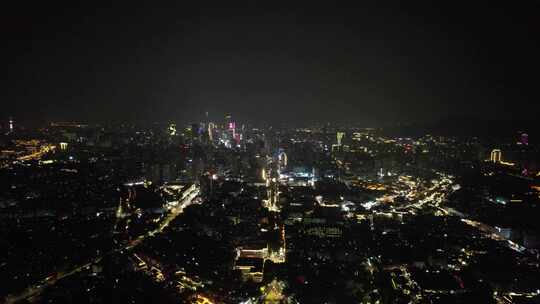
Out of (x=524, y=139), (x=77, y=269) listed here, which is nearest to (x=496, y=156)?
(x=524, y=139)

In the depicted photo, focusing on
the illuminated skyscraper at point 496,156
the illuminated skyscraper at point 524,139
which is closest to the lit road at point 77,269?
the illuminated skyscraper at point 496,156

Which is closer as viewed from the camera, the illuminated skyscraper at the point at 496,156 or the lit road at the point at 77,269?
the lit road at the point at 77,269

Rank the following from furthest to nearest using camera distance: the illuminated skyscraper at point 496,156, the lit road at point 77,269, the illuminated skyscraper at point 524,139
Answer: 1. the illuminated skyscraper at point 524,139
2. the illuminated skyscraper at point 496,156
3. the lit road at point 77,269

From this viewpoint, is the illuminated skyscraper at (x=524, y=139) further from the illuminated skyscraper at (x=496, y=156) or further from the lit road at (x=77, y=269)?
the lit road at (x=77, y=269)

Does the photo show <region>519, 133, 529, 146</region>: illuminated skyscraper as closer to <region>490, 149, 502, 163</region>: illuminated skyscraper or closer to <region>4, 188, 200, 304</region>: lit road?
<region>490, 149, 502, 163</region>: illuminated skyscraper

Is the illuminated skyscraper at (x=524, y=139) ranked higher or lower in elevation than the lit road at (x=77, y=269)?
higher

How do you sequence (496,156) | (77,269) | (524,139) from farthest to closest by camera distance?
(524,139), (496,156), (77,269)

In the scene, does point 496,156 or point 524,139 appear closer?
point 496,156

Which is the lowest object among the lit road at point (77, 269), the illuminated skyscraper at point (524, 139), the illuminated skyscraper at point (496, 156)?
the lit road at point (77, 269)

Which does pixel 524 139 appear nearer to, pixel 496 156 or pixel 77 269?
pixel 496 156

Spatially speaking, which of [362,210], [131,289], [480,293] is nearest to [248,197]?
[362,210]
